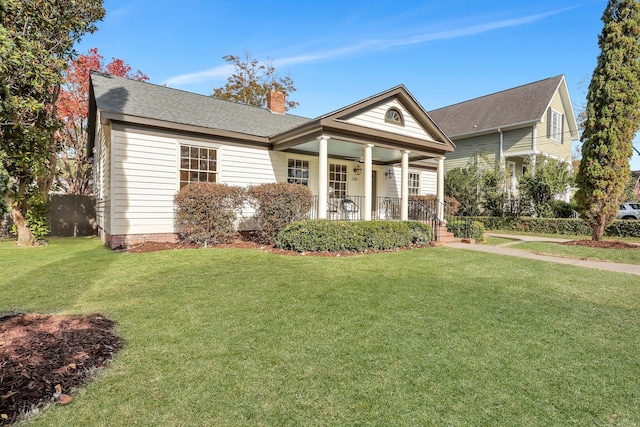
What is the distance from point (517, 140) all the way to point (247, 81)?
20728 mm

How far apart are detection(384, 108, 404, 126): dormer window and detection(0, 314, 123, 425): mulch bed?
10.0m

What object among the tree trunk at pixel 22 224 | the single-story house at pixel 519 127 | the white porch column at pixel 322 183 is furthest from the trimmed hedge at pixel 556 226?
the tree trunk at pixel 22 224

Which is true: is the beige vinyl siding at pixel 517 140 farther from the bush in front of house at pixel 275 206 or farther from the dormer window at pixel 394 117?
the bush in front of house at pixel 275 206

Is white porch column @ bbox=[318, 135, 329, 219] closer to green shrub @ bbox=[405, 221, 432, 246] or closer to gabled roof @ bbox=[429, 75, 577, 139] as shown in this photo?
green shrub @ bbox=[405, 221, 432, 246]

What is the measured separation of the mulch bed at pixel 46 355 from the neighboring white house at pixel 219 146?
588 centimetres

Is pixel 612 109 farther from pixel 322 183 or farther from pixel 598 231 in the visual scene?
pixel 322 183

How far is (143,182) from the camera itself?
878 cm

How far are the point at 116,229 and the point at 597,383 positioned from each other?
31.7 feet

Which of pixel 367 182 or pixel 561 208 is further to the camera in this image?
pixel 561 208

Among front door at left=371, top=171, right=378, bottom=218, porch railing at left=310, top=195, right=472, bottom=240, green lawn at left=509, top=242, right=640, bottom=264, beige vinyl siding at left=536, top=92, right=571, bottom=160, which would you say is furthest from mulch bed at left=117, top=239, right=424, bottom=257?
beige vinyl siding at left=536, top=92, right=571, bottom=160

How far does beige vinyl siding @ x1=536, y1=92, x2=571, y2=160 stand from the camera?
18141 mm

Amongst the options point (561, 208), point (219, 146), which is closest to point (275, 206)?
point (219, 146)

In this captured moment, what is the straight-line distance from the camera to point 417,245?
9844 millimetres

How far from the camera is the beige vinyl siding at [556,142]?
1814 cm
